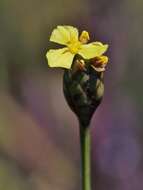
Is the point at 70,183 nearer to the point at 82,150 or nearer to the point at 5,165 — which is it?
the point at 5,165

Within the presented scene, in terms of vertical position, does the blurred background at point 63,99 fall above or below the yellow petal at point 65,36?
below

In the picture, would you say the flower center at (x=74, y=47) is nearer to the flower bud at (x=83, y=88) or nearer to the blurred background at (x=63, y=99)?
the flower bud at (x=83, y=88)

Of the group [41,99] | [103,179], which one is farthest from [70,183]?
[41,99]

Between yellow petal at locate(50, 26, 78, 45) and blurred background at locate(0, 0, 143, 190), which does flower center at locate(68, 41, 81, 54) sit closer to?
yellow petal at locate(50, 26, 78, 45)

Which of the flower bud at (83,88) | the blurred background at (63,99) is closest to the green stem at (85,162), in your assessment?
the flower bud at (83,88)

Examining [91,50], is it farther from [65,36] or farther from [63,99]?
[63,99]

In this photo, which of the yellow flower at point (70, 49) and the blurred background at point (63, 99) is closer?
the yellow flower at point (70, 49)

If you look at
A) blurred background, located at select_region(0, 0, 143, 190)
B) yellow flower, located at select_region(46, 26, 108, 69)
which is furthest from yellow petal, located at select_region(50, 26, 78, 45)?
blurred background, located at select_region(0, 0, 143, 190)

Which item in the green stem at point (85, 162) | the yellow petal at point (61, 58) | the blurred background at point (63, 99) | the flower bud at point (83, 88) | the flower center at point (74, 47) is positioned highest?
the flower center at point (74, 47)
